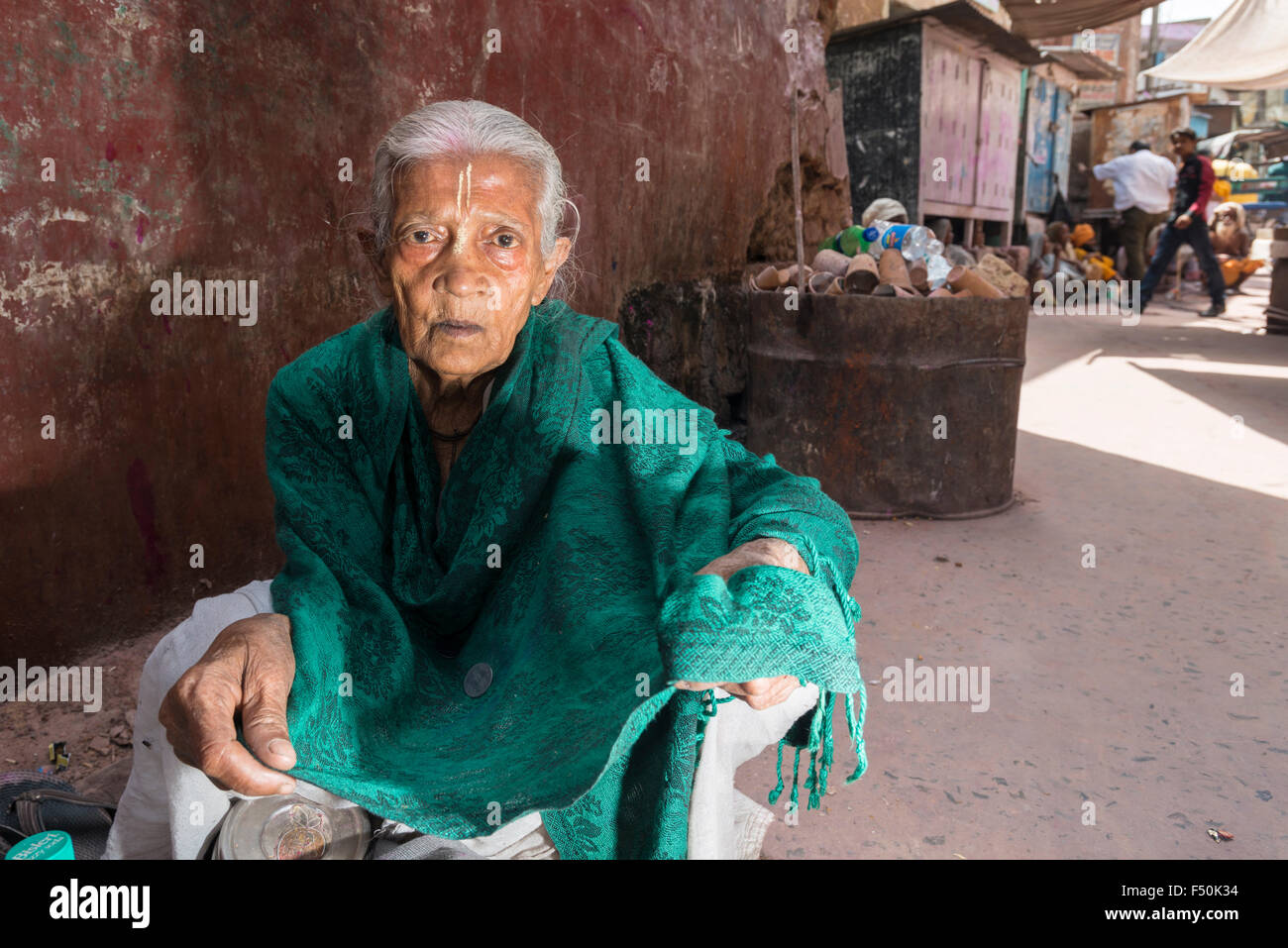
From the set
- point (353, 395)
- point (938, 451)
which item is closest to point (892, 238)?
point (938, 451)

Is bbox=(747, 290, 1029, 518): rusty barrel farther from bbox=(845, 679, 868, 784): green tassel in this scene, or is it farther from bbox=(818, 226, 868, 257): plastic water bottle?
bbox=(845, 679, 868, 784): green tassel

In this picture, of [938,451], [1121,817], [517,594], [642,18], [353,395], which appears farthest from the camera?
[642,18]

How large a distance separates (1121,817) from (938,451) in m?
1.99

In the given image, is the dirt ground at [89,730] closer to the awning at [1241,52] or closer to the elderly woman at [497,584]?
the elderly woman at [497,584]

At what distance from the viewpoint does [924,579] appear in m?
3.25

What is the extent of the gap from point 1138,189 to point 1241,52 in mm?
2110

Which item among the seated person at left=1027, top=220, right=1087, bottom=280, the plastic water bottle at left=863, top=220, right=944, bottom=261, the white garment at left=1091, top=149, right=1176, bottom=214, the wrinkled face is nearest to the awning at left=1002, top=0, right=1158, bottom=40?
the white garment at left=1091, top=149, right=1176, bottom=214

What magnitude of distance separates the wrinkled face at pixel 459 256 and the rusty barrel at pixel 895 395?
2.32 m

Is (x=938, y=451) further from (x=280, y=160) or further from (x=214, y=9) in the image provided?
(x=214, y=9)

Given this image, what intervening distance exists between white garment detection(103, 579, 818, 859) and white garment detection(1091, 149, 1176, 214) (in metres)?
13.3

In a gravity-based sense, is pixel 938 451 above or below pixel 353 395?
below

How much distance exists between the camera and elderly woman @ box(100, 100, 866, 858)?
1185mm

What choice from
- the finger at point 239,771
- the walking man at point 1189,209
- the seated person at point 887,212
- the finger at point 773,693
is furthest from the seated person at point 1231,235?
the finger at point 239,771

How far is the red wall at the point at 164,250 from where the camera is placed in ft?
6.97
